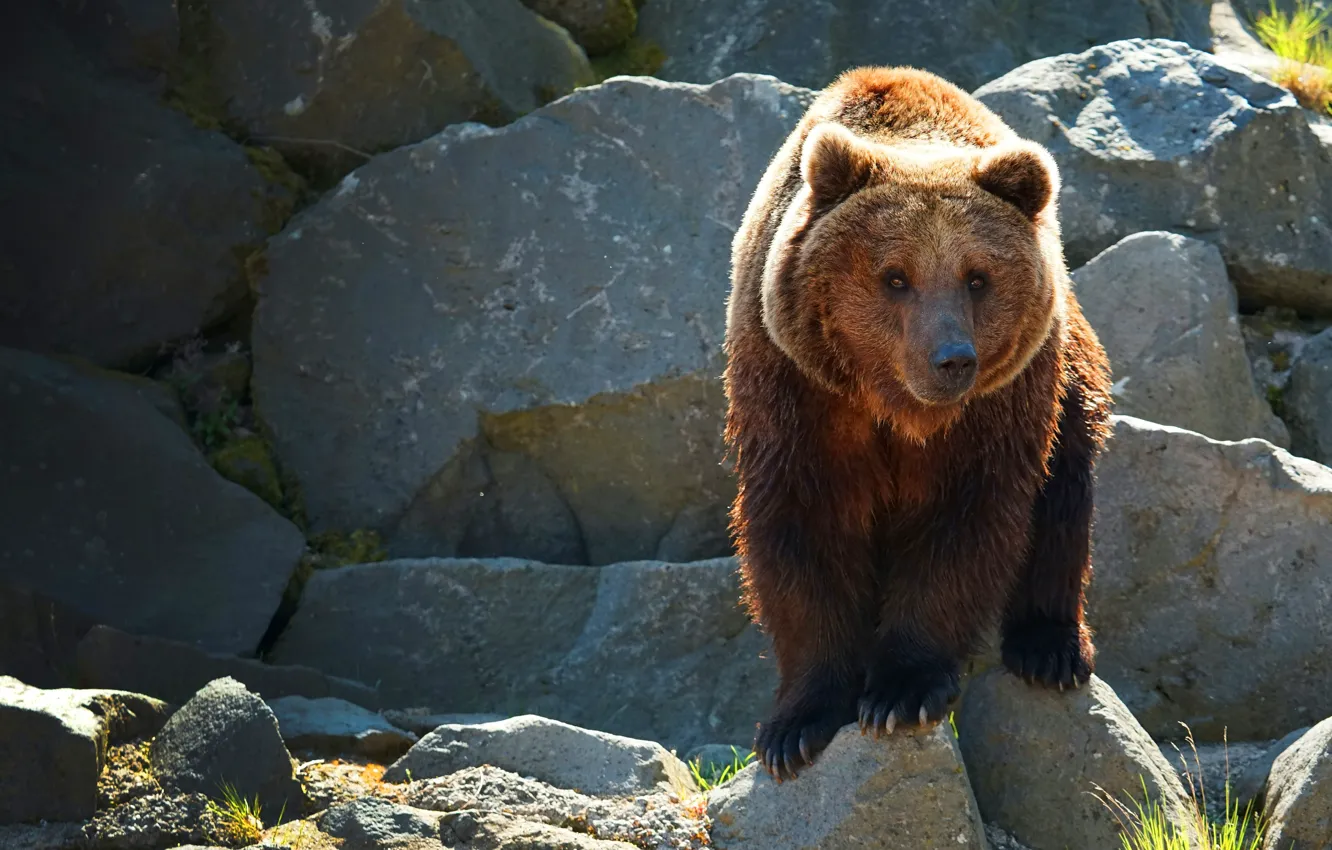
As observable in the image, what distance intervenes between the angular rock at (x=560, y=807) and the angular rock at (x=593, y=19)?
5.42 meters


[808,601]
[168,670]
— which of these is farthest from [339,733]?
[808,601]

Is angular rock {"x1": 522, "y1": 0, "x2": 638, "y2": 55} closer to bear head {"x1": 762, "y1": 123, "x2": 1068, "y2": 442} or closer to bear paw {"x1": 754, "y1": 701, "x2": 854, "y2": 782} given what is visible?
bear head {"x1": 762, "y1": 123, "x2": 1068, "y2": 442}

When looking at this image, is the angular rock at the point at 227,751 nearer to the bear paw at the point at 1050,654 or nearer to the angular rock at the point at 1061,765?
the angular rock at the point at 1061,765

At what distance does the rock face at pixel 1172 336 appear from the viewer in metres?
7.77

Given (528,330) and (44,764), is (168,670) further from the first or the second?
(528,330)

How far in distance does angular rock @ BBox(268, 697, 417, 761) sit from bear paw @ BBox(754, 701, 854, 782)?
163 cm

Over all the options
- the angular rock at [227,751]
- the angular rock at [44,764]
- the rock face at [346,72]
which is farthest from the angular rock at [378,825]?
the rock face at [346,72]

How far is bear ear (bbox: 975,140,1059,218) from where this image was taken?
525cm

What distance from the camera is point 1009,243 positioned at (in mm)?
5273

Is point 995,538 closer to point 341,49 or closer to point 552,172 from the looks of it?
point 552,172

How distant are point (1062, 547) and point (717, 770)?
1816mm

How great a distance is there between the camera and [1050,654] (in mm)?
5676

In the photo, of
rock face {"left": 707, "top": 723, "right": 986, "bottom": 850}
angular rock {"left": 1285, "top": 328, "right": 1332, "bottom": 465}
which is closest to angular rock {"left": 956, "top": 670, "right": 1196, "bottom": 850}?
rock face {"left": 707, "top": 723, "right": 986, "bottom": 850}

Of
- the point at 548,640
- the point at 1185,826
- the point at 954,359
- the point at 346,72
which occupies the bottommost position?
the point at 548,640
